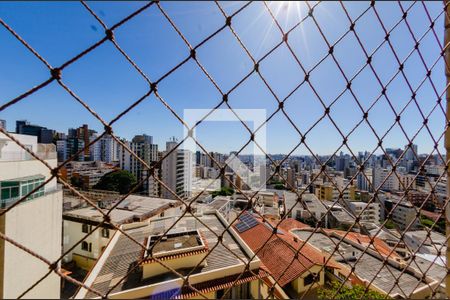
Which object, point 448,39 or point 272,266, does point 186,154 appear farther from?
point 448,39

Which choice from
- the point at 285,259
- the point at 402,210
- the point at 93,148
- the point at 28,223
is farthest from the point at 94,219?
the point at 402,210

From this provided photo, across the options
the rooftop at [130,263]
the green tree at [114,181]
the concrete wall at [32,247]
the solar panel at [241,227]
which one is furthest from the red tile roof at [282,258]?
the green tree at [114,181]

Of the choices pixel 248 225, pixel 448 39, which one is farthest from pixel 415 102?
pixel 248 225

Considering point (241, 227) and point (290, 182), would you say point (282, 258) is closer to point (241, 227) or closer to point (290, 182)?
point (241, 227)

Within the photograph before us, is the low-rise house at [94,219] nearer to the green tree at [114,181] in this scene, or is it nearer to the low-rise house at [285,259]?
the green tree at [114,181]

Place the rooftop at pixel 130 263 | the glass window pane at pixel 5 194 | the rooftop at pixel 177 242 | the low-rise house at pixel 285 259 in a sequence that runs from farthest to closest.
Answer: the low-rise house at pixel 285 259, the rooftop at pixel 177 242, the glass window pane at pixel 5 194, the rooftop at pixel 130 263

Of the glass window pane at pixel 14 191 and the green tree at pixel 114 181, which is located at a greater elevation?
the glass window pane at pixel 14 191

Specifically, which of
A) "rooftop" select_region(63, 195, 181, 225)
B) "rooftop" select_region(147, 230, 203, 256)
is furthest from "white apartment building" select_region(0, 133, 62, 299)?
"rooftop" select_region(63, 195, 181, 225)

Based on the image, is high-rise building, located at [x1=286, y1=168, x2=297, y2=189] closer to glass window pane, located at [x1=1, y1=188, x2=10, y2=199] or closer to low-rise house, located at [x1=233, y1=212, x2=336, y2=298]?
low-rise house, located at [x1=233, y1=212, x2=336, y2=298]
